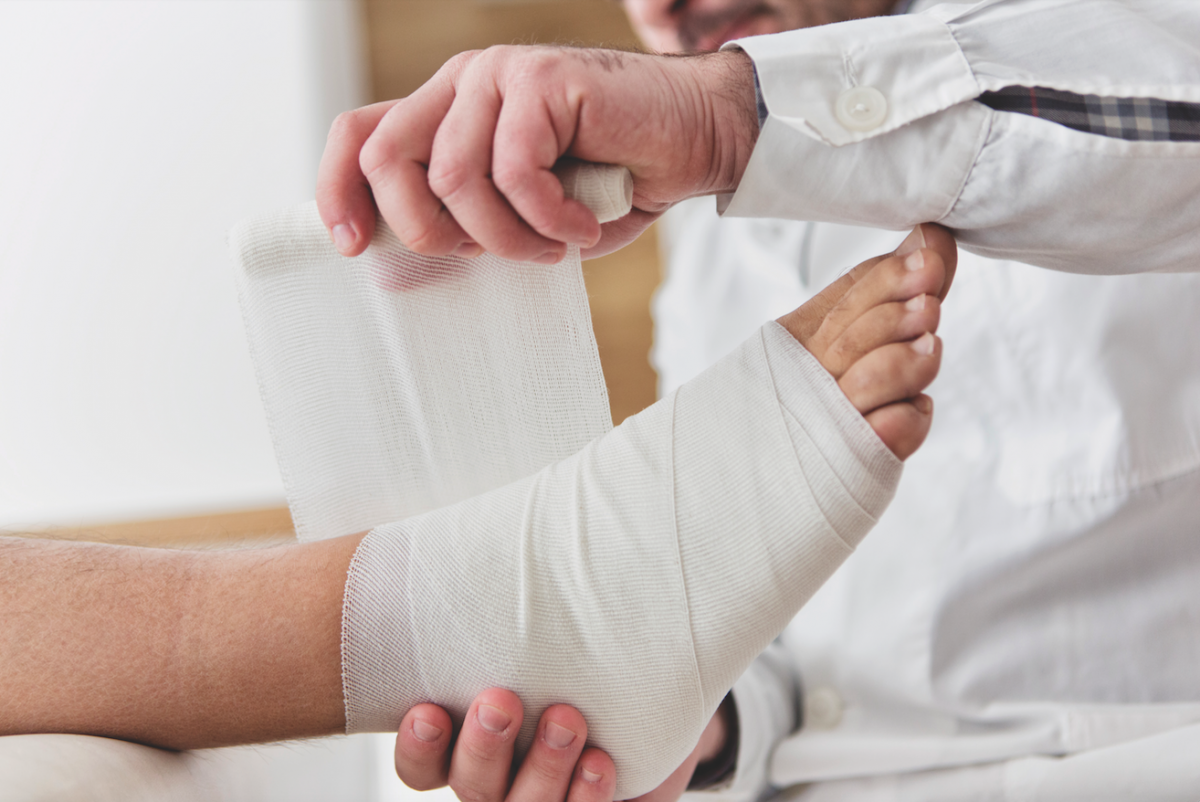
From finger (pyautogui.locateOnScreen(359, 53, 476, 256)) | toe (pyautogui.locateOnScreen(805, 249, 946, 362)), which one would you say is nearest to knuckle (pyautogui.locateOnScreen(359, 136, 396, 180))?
finger (pyautogui.locateOnScreen(359, 53, 476, 256))

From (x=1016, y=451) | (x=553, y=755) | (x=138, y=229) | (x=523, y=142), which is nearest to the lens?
(x=523, y=142)

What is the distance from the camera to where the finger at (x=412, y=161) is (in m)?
0.46

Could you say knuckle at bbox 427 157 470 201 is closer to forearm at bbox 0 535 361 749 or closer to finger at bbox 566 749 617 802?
forearm at bbox 0 535 361 749

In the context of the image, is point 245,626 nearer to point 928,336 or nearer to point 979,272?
point 928,336

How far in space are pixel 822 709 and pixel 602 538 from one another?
1.38ft

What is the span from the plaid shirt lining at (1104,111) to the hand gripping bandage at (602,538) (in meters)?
0.18

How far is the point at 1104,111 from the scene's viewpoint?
48 centimetres

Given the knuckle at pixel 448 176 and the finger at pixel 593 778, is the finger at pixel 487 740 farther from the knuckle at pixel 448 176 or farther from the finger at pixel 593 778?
the knuckle at pixel 448 176

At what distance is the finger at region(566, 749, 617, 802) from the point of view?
22.0 inches

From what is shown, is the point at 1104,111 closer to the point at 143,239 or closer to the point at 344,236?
the point at 344,236

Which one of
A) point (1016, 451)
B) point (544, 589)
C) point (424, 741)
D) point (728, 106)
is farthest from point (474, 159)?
point (1016, 451)

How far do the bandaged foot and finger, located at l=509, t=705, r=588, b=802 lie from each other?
11 mm

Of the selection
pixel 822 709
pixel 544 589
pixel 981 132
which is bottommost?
pixel 822 709

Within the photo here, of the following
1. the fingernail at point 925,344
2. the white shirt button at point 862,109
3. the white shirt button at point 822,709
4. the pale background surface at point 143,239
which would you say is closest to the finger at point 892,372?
the fingernail at point 925,344
